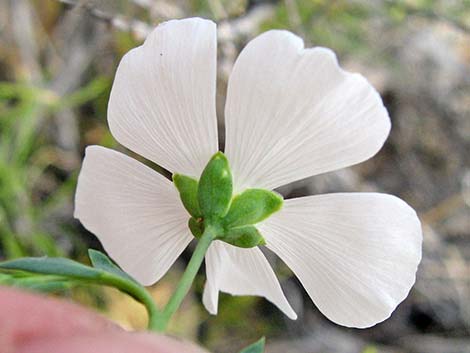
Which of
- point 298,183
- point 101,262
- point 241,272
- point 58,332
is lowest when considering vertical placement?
point 298,183

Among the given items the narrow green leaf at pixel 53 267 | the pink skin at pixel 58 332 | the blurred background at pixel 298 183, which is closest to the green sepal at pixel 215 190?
the narrow green leaf at pixel 53 267

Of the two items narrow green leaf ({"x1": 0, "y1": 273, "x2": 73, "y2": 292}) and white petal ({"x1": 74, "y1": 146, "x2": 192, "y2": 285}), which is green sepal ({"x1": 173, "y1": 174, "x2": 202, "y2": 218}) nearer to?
white petal ({"x1": 74, "y1": 146, "x2": 192, "y2": 285})

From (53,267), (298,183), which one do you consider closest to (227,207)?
(53,267)

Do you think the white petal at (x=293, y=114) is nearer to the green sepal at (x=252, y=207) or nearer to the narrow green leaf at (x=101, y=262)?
the green sepal at (x=252, y=207)

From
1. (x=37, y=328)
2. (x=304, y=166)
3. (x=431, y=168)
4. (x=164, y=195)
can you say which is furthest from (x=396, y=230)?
(x=431, y=168)

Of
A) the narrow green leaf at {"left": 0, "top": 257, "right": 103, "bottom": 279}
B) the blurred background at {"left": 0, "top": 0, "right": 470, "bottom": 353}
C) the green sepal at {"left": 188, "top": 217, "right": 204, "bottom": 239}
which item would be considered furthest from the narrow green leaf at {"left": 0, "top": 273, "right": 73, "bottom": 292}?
the blurred background at {"left": 0, "top": 0, "right": 470, "bottom": 353}

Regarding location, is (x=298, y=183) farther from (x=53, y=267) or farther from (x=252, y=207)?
(x=53, y=267)
